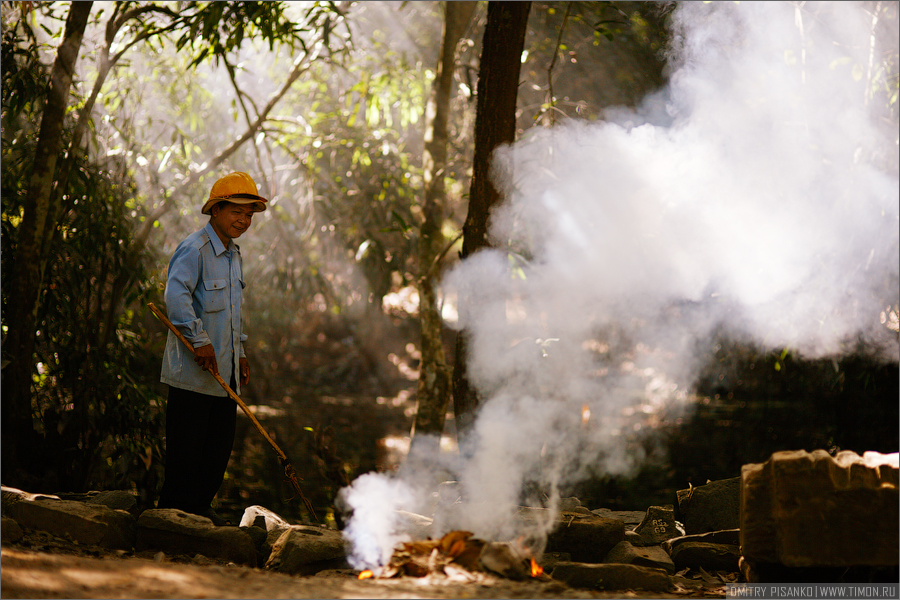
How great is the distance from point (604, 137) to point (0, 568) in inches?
186

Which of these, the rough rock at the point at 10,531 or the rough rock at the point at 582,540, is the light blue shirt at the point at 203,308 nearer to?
the rough rock at the point at 10,531

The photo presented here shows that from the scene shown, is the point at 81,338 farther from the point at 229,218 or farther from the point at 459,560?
the point at 459,560

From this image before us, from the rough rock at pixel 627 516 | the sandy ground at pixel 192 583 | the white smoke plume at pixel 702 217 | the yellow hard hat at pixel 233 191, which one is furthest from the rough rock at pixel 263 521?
the rough rock at pixel 627 516

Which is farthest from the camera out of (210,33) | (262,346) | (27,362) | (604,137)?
(262,346)

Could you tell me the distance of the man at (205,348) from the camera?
3152mm

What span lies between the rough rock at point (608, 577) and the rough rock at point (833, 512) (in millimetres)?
484

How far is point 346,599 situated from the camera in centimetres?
235

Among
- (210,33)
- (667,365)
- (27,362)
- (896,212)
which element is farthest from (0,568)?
(667,365)

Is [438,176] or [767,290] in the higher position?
[438,176]

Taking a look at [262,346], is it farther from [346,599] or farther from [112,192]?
[346,599]

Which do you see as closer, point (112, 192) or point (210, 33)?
point (210, 33)

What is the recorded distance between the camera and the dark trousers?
320cm

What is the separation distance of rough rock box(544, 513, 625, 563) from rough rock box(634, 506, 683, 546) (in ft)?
1.46

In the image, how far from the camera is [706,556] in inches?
129
